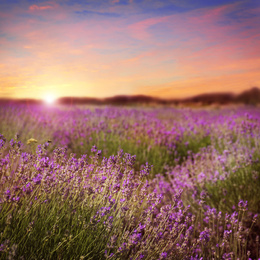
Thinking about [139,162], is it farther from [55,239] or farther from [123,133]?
[55,239]

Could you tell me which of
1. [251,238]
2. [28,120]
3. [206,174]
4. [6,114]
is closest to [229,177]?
[206,174]

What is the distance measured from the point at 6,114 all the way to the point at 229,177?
631 cm

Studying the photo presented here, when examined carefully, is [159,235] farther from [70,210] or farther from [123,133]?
[123,133]

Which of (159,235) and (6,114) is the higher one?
(6,114)

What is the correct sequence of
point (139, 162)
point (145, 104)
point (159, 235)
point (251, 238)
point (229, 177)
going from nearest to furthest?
1. point (159, 235)
2. point (251, 238)
3. point (229, 177)
4. point (139, 162)
5. point (145, 104)

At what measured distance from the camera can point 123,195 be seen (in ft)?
7.40

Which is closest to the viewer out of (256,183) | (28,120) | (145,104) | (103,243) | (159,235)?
(103,243)

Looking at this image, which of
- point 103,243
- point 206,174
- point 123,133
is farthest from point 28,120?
point 103,243

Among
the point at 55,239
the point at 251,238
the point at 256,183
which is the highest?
the point at 55,239

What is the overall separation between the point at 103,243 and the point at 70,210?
32 centimetres

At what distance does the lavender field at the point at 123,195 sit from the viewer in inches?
75.2

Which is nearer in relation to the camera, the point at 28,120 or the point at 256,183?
the point at 256,183

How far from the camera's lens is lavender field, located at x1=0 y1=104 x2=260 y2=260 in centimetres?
191

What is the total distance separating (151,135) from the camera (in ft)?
20.7
